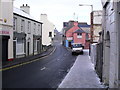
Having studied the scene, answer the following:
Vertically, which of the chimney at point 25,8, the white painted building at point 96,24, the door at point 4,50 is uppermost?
the chimney at point 25,8

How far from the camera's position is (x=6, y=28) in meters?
19.6

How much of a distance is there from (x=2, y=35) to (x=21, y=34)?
20.1 feet

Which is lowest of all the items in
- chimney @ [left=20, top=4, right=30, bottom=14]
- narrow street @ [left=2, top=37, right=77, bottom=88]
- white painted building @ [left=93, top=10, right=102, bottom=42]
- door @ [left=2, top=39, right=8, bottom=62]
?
narrow street @ [left=2, top=37, right=77, bottom=88]

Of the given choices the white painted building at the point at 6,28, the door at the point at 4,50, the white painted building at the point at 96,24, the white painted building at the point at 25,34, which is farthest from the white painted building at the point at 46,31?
the door at the point at 4,50

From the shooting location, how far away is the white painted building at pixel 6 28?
18.8 m

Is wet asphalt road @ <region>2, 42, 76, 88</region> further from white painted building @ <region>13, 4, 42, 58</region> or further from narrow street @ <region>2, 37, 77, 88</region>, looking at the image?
white painted building @ <region>13, 4, 42, 58</region>

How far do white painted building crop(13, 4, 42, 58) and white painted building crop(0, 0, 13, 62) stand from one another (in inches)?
86.0

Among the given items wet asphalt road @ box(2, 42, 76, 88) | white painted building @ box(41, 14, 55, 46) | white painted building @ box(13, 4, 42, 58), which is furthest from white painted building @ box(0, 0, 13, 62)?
white painted building @ box(41, 14, 55, 46)

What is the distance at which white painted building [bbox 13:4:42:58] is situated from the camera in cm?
2341

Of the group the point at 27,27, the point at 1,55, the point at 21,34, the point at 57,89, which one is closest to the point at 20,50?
the point at 21,34

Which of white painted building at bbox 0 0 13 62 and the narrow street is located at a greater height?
white painted building at bbox 0 0 13 62

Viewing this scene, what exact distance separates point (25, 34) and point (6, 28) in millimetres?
6963

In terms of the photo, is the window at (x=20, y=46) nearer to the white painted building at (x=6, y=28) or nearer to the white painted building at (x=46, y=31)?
the white painted building at (x=6, y=28)

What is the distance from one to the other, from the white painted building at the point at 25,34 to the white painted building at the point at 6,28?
2.18m
